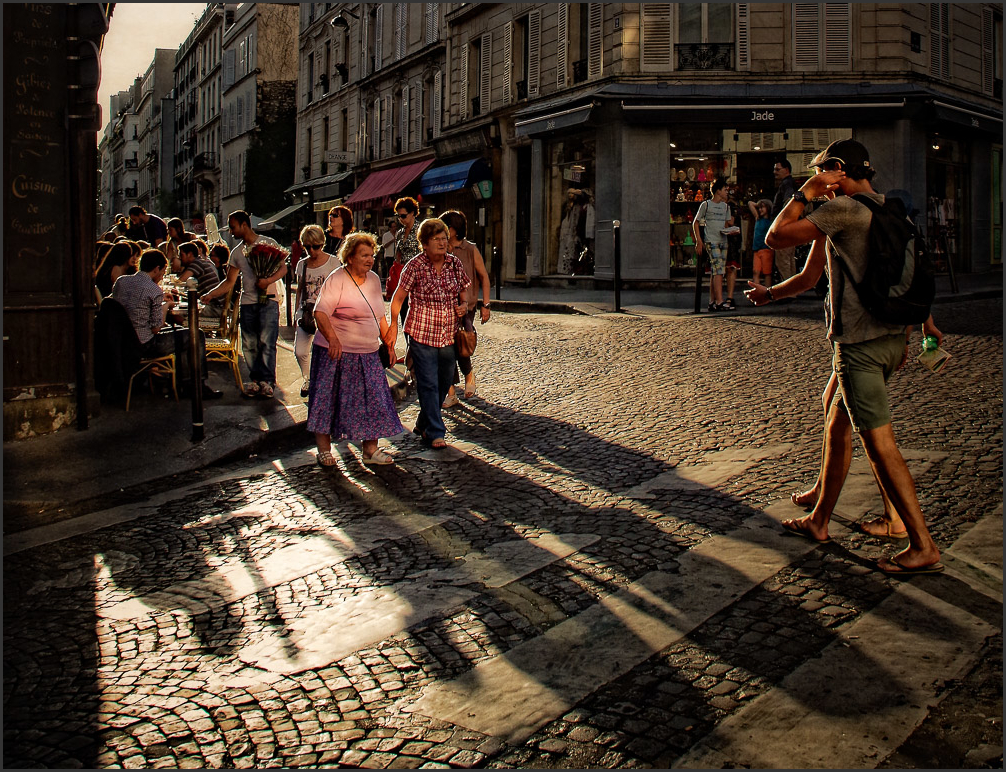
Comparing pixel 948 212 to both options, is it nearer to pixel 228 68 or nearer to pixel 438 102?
pixel 438 102

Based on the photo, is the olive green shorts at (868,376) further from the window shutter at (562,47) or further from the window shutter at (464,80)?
the window shutter at (464,80)

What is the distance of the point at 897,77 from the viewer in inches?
784

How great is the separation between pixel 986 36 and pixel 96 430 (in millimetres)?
24143

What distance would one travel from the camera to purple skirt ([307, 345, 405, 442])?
630cm

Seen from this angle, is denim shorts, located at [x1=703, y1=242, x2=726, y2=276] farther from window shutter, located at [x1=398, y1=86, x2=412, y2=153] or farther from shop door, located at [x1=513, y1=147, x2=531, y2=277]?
window shutter, located at [x1=398, y1=86, x2=412, y2=153]

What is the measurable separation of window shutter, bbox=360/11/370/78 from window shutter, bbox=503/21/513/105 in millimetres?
11716

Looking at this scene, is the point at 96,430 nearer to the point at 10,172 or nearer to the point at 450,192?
the point at 10,172

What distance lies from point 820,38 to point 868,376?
1839 cm

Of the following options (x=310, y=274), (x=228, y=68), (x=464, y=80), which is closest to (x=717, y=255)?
(x=310, y=274)

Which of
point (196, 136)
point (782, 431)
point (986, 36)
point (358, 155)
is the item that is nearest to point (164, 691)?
point (782, 431)

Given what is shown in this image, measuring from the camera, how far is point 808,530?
415 cm

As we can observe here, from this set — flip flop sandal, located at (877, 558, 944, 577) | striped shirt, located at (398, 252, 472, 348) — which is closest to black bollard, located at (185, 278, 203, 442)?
striped shirt, located at (398, 252, 472, 348)

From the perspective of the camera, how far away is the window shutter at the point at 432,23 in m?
29.2

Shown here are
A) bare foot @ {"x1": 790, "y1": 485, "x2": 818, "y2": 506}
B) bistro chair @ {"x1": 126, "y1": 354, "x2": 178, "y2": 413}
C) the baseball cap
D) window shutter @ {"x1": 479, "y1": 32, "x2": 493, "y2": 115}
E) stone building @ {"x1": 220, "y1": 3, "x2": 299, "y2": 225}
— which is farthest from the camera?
stone building @ {"x1": 220, "y1": 3, "x2": 299, "y2": 225}
